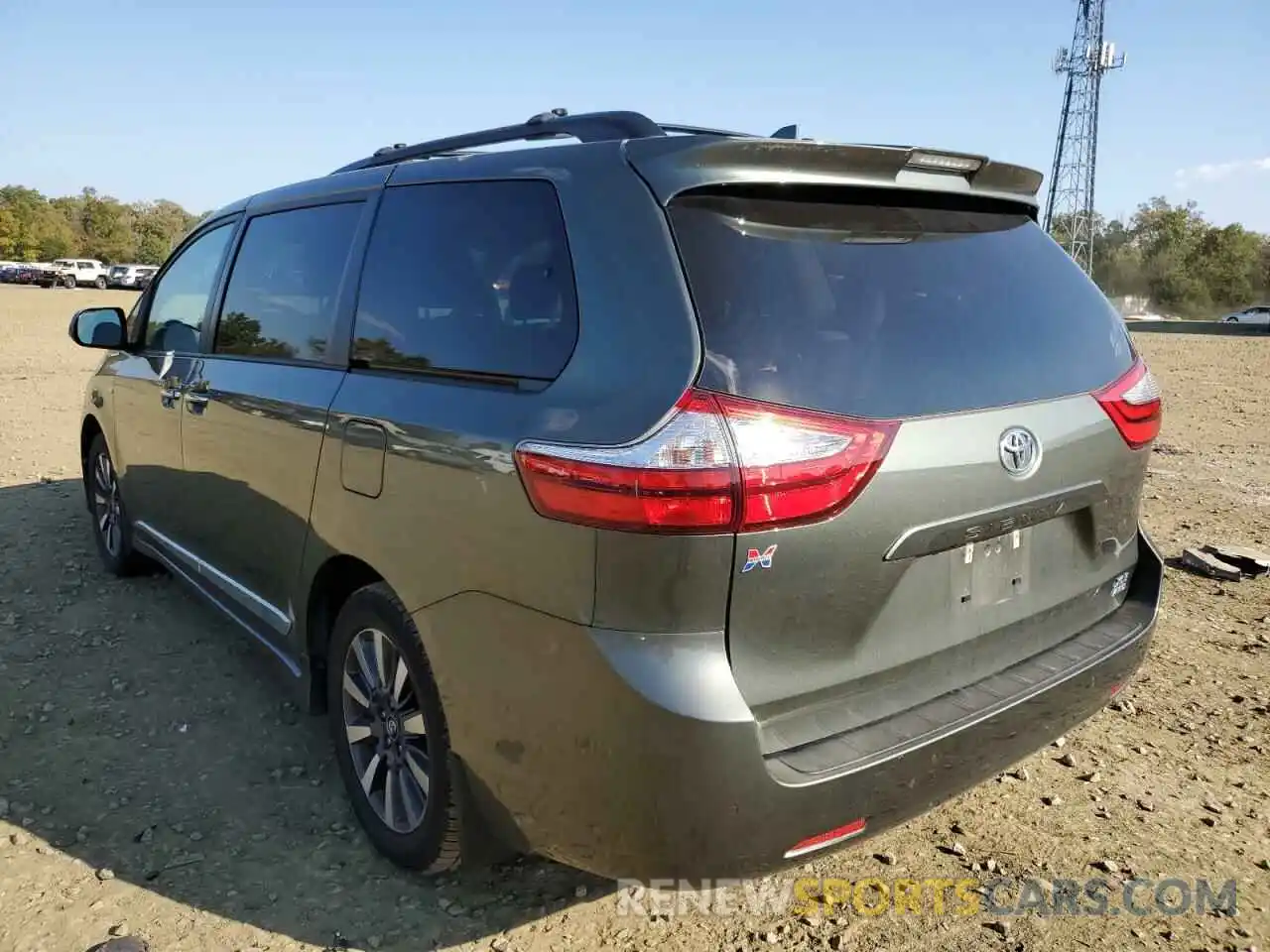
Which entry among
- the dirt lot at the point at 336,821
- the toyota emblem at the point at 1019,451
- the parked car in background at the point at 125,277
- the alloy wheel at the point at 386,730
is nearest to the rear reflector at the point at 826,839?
the dirt lot at the point at 336,821

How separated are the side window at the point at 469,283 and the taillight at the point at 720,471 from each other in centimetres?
35

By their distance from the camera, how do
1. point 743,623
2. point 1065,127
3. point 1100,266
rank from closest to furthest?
point 743,623 < point 1065,127 < point 1100,266

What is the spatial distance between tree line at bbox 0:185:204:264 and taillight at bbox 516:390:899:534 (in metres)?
92.9

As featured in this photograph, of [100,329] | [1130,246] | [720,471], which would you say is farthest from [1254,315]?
[720,471]

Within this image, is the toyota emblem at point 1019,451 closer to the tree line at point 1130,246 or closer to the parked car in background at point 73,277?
the tree line at point 1130,246

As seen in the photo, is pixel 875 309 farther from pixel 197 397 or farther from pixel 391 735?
pixel 197 397

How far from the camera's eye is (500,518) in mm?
2115

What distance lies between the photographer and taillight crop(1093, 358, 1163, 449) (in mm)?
2557

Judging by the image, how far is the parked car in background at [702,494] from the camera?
191 centimetres

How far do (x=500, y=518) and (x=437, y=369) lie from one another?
59 cm

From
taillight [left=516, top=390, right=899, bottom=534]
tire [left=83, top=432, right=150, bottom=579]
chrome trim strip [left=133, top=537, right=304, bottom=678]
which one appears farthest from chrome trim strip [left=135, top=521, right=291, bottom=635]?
taillight [left=516, top=390, right=899, bottom=534]

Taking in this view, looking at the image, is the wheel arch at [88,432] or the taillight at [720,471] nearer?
the taillight at [720,471]

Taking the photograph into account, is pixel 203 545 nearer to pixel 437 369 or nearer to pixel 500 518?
pixel 437 369

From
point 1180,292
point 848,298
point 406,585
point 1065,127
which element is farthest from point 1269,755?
point 1180,292
